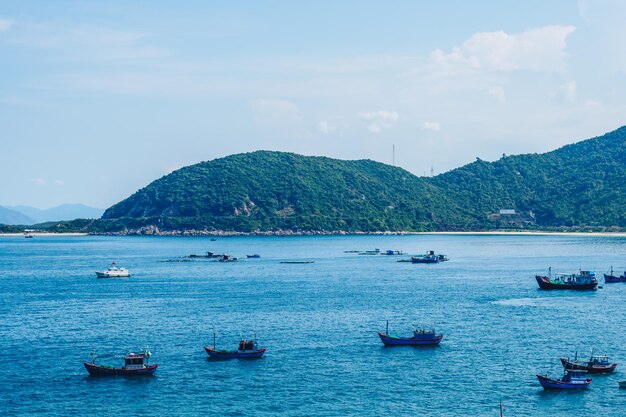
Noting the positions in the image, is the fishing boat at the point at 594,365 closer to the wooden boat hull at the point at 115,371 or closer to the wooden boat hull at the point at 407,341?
the wooden boat hull at the point at 407,341

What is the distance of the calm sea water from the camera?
3041 inches

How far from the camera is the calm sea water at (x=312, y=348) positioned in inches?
3041

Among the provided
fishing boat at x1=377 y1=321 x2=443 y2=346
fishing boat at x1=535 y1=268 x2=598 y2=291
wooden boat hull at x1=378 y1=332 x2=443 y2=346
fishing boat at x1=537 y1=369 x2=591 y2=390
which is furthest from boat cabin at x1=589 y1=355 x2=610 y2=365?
fishing boat at x1=535 y1=268 x2=598 y2=291

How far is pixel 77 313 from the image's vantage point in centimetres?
13238

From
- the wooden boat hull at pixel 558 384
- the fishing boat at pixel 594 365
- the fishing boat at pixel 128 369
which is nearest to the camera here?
the wooden boat hull at pixel 558 384

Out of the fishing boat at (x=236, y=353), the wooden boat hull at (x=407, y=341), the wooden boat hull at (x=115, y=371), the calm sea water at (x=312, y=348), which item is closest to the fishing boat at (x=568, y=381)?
the calm sea water at (x=312, y=348)

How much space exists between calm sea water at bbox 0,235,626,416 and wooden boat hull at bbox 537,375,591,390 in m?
1.16

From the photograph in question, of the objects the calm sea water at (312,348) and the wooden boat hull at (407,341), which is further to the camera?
the wooden boat hull at (407,341)

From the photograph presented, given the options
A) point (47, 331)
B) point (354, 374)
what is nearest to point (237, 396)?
point (354, 374)

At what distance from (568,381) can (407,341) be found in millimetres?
25891

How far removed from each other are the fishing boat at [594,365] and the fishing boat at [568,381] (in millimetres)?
2331

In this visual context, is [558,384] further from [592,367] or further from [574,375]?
[592,367]

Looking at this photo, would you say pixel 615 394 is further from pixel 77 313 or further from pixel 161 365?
pixel 77 313

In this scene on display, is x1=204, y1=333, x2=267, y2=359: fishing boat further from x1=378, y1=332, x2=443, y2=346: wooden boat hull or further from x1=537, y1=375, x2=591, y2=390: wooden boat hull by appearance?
x1=537, y1=375, x2=591, y2=390: wooden boat hull
